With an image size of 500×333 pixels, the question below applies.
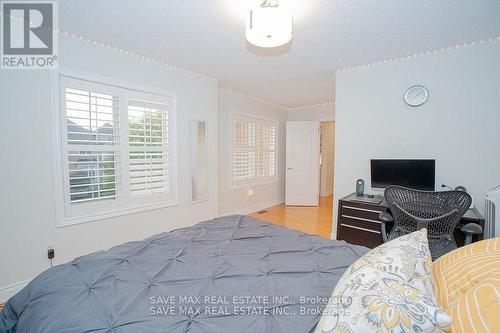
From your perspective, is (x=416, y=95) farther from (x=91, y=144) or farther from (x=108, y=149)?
(x=91, y=144)

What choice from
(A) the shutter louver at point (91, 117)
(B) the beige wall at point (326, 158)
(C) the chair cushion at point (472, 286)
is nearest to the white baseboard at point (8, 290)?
(A) the shutter louver at point (91, 117)

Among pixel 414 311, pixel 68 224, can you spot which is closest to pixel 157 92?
pixel 68 224

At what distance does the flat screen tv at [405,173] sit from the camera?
100 inches

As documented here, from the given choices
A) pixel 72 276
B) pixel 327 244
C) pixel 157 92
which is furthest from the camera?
pixel 157 92

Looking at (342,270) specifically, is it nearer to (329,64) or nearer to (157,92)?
(329,64)

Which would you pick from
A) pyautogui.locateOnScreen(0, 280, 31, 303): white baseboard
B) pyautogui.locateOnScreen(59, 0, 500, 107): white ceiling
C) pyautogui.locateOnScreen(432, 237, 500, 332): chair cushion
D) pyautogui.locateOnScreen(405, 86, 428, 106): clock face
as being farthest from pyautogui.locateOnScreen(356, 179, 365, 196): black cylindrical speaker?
pyautogui.locateOnScreen(0, 280, 31, 303): white baseboard

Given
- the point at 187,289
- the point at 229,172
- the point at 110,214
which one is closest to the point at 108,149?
the point at 110,214

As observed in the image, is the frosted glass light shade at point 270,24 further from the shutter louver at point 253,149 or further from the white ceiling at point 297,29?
the shutter louver at point 253,149

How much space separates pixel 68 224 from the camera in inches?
90.0

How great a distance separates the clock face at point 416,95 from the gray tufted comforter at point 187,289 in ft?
7.05

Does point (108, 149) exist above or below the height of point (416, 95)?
below

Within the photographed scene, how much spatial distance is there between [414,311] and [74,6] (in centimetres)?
274

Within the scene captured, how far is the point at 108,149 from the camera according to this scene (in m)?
2.54

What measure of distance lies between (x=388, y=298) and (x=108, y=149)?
279cm
